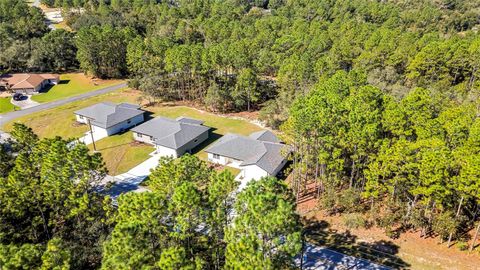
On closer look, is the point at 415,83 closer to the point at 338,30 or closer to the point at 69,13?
the point at 338,30

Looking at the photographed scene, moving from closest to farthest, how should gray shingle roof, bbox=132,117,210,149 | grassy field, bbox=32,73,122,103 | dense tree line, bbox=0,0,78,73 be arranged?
gray shingle roof, bbox=132,117,210,149 < grassy field, bbox=32,73,122,103 < dense tree line, bbox=0,0,78,73

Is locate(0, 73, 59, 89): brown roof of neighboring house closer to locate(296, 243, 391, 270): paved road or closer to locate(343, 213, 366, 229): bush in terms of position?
locate(296, 243, 391, 270): paved road

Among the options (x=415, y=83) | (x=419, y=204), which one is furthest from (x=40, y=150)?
(x=415, y=83)

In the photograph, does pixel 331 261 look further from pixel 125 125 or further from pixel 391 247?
pixel 125 125

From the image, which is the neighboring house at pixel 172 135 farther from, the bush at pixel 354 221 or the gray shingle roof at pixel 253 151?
the bush at pixel 354 221

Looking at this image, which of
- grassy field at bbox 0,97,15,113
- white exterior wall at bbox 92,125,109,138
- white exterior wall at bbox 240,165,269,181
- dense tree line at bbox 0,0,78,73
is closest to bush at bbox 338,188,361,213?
white exterior wall at bbox 240,165,269,181

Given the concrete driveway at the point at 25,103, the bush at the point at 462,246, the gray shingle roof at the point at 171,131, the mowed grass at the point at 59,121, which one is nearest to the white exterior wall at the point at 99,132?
the mowed grass at the point at 59,121
